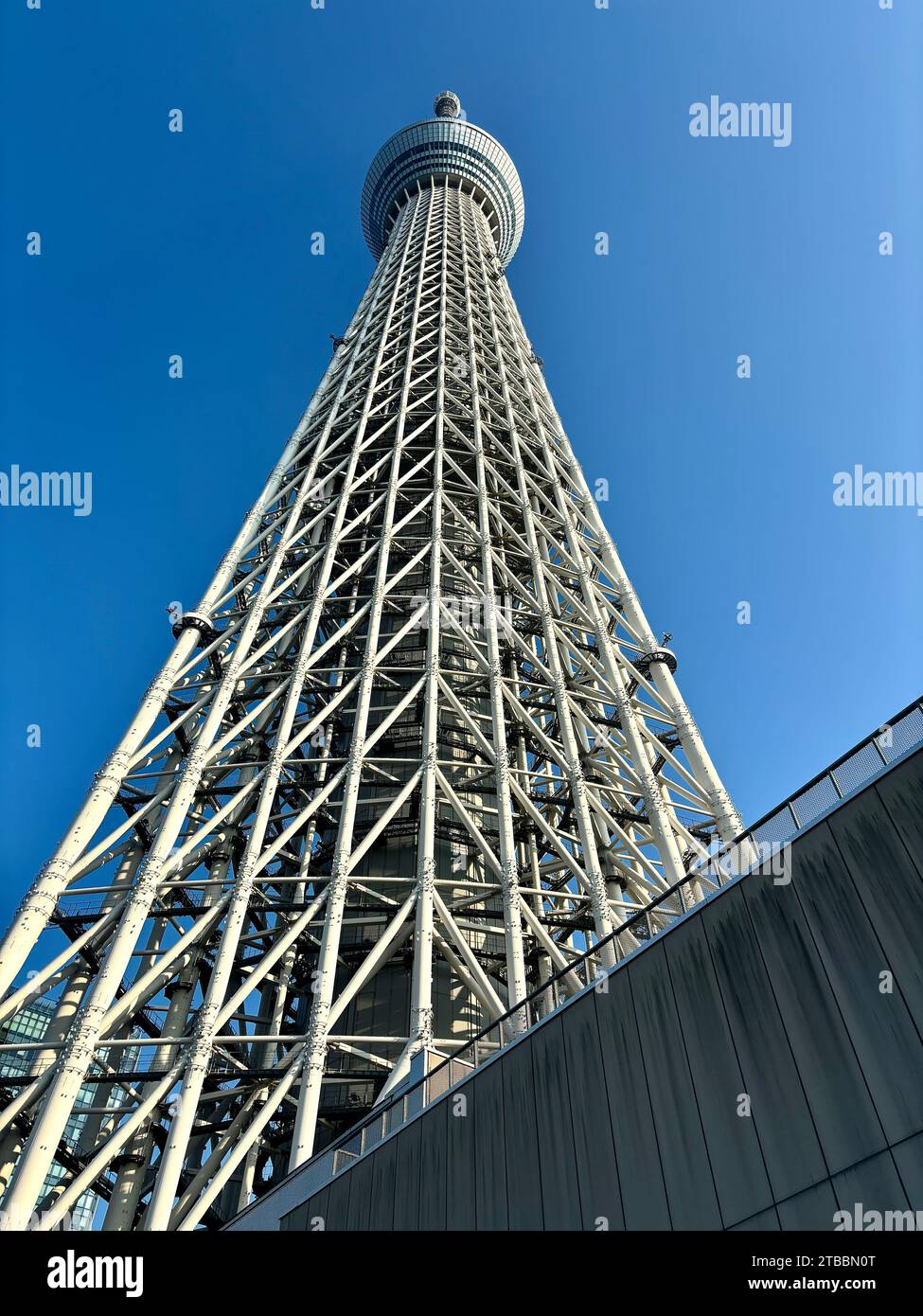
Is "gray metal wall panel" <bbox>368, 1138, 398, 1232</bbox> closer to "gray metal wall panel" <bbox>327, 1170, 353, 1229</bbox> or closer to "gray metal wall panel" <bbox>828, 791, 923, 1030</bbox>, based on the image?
"gray metal wall panel" <bbox>327, 1170, 353, 1229</bbox>

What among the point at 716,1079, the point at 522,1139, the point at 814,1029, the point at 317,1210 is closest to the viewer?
the point at 814,1029

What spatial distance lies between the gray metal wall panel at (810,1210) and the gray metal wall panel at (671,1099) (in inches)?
35.7

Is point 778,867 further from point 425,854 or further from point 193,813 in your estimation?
point 193,813

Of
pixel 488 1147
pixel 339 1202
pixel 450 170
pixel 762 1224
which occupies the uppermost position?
pixel 450 170

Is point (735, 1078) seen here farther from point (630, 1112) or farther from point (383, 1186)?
point (383, 1186)

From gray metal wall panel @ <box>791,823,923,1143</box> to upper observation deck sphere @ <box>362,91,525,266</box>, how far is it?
76.4 meters

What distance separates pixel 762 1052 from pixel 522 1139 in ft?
13.5

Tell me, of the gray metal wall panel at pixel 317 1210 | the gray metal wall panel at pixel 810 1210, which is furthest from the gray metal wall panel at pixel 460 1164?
the gray metal wall panel at pixel 810 1210

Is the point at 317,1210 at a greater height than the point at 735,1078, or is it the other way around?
the point at 735,1078

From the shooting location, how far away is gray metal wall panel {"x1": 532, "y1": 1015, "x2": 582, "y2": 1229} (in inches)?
476

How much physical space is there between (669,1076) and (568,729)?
20.4 m

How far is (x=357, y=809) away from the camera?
110 feet

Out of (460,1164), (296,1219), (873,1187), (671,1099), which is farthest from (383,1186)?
(873,1187)

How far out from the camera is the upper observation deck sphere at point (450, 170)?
3091 inches
